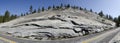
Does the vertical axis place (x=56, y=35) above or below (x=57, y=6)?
below

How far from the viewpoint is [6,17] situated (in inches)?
5477

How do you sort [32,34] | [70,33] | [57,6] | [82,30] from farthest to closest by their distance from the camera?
[57,6] → [82,30] → [70,33] → [32,34]

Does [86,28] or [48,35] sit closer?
[48,35]

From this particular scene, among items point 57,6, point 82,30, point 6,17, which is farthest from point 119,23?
point 82,30

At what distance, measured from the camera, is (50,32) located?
1560 inches

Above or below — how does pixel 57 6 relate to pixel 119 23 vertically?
above

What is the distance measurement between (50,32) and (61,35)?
2382mm

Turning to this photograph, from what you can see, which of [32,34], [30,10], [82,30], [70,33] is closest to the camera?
[32,34]

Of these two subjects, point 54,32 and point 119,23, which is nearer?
point 54,32

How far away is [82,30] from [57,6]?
121478 mm

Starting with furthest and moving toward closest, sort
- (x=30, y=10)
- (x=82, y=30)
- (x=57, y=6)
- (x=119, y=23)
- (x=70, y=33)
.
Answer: (x=30, y=10) < (x=57, y=6) < (x=119, y=23) < (x=82, y=30) < (x=70, y=33)

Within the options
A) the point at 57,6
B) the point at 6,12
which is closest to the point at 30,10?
the point at 57,6

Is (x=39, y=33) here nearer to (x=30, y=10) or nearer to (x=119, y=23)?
(x=119, y=23)

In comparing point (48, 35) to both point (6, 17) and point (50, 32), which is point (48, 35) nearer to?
point (50, 32)
